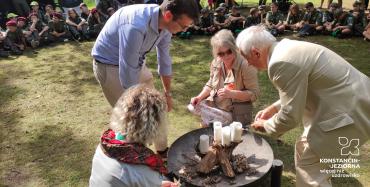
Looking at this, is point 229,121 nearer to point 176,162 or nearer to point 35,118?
point 176,162

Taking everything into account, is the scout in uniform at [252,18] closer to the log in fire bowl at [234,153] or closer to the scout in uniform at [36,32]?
the scout in uniform at [36,32]

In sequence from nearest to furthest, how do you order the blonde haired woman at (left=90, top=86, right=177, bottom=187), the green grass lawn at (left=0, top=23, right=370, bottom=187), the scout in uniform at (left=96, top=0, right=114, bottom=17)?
the blonde haired woman at (left=90, top=86, right=177, bottom=187) → the green grass lawn at (left=0, top=23, right=370, bottom=187) → the scout in uniform at (left=96, top=0, right=114, bottom=17)

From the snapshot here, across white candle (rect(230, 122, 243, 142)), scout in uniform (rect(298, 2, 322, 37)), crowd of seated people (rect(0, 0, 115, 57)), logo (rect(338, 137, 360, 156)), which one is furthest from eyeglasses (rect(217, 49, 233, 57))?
crowd of seated people (rect(0, 0, 115, 57))

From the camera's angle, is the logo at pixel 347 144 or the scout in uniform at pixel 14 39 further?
the scout in uniform at pixel 14 39

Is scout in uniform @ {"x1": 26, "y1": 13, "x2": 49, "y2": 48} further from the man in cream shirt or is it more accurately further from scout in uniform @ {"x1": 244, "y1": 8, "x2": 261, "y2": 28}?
the man in cream shirt

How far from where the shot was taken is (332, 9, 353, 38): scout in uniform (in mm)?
7727

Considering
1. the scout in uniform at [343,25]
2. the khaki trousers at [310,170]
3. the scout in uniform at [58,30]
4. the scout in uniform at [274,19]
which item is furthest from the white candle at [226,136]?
the scout in uniform at [58,30]

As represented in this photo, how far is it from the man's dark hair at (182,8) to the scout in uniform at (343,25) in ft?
19.4

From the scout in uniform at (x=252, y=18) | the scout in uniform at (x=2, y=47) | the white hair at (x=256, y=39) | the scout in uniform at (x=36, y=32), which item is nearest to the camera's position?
the white hair at (x=256, y=39)

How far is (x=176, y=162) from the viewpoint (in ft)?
9.84

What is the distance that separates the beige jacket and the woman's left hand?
1053mm

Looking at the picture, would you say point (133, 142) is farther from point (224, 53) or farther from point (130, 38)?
point (224, 53)

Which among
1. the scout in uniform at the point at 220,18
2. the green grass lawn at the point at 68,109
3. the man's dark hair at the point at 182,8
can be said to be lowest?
the green grass lawn at the point at 68,109

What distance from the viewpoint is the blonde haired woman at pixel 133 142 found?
1.99 metres
